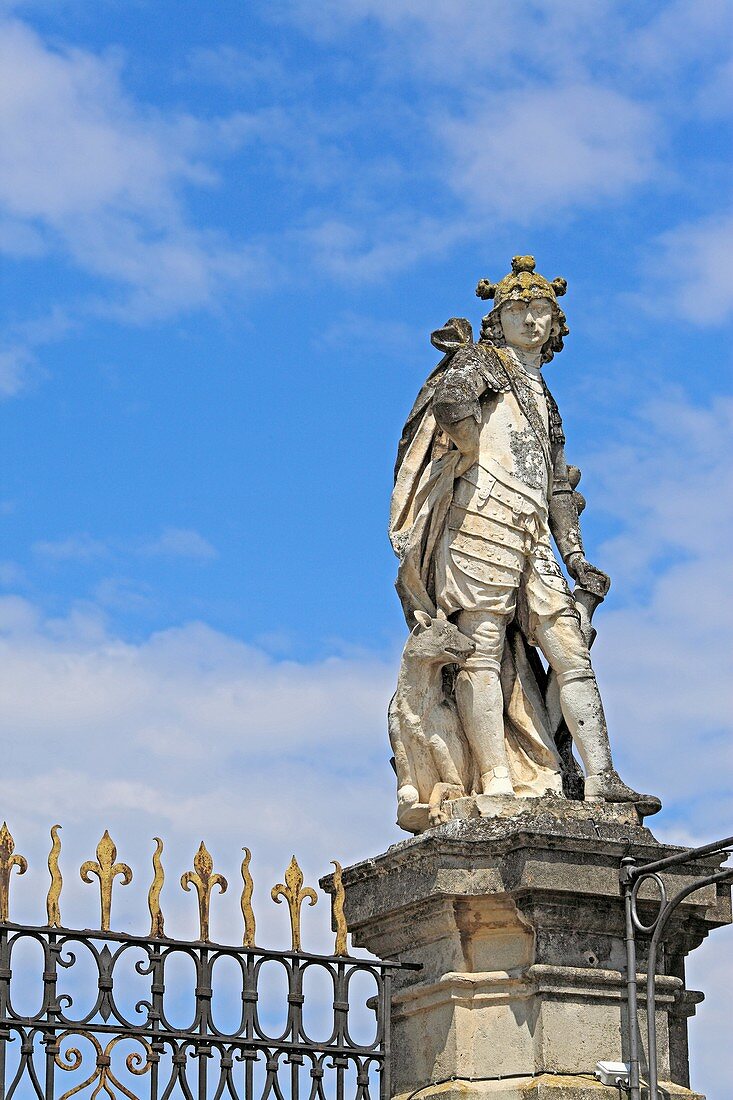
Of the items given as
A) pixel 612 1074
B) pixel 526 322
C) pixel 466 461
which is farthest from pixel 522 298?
pixel 612 1074

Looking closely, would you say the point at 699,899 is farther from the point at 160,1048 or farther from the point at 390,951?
the point at 160,1048

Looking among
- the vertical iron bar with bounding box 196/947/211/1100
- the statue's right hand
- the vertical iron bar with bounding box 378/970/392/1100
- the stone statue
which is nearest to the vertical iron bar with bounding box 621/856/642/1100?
the stone statue

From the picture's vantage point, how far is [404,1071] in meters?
9.06

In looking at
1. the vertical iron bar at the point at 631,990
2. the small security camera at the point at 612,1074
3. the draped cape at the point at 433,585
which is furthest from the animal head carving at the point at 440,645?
the small security camera at the point at 612,1074

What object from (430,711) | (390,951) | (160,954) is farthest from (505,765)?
(160,954)

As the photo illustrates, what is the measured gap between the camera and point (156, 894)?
831cm

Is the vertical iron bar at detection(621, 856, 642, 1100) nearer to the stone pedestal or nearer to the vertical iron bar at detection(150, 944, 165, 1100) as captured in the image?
the stone pedestal

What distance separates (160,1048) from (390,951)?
1.56m

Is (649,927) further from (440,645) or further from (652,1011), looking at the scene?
(440,645)

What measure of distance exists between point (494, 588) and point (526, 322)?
1.53 m

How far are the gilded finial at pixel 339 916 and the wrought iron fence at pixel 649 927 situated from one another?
4.31 ft

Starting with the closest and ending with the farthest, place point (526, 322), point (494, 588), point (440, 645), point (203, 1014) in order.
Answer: point (203, 1014), point (440, 645), point (494, 588), point (526, 322)

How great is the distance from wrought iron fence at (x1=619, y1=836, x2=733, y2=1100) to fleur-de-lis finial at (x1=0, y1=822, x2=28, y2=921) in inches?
111

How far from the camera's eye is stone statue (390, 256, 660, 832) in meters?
9.46
